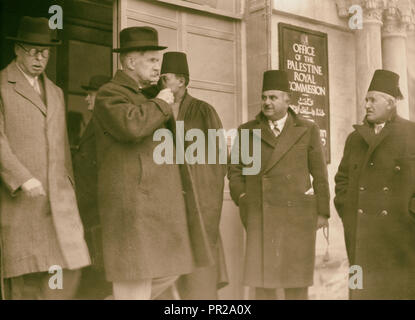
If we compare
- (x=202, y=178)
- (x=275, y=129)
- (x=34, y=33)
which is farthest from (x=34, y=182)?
(x=275, y=129)

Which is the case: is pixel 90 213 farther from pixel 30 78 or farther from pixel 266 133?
pixel 266 133

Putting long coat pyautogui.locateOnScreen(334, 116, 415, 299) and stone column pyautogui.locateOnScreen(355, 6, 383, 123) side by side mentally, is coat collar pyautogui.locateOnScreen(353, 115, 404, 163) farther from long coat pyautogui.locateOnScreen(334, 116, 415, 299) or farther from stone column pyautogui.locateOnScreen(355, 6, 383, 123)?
stone column pyautogui.locateOnScreen(355, 6, 383, 123)

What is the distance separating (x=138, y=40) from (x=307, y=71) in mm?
2984

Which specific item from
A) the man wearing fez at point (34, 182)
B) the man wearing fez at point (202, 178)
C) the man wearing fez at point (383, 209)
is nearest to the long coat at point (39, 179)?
the man wearing fez at point (34, 182)

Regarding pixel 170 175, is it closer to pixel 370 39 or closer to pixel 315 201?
pixel 315 201

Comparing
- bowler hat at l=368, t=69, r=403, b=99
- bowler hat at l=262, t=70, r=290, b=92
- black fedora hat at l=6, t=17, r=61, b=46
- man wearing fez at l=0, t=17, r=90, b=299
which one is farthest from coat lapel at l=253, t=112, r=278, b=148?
black fedora hat at l=6, t=17, r=61, b=46

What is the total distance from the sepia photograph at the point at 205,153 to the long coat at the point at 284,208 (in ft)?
0.04

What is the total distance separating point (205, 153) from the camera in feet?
19.2

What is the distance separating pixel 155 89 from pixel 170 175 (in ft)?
3.34

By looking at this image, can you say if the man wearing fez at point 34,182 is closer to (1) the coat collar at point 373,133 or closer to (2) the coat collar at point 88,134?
(2) the coat collar at point 88,134

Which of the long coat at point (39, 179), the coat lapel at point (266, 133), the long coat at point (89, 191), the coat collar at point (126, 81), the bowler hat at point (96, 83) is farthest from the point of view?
the bowler hat at point (96, 83)

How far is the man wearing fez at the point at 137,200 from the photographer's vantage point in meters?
4.54

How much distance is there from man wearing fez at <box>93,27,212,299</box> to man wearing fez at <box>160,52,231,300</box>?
0.93m
